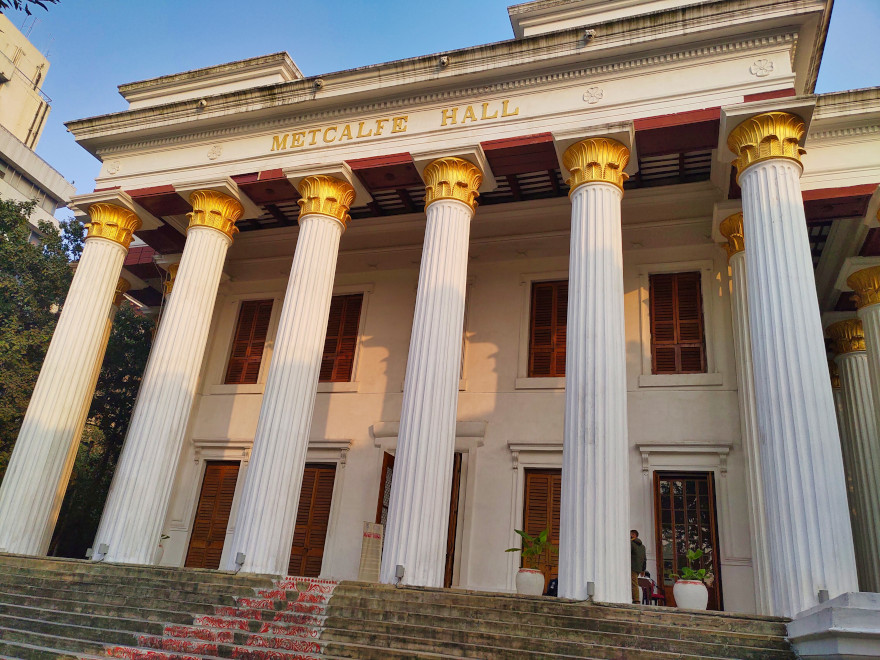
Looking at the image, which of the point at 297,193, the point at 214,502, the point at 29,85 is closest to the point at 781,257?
the point at 297,193

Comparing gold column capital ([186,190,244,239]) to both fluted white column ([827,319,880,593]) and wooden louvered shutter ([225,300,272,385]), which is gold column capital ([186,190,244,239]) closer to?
wooden louvered shutter ([225,300,272,385])

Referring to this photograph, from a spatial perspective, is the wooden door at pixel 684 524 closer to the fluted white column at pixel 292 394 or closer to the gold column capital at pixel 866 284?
the gold column capital at pixel 866 284

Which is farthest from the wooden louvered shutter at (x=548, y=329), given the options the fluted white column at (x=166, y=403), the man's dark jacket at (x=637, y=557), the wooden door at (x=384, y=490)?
the fluted white column at (x=166, y=403)

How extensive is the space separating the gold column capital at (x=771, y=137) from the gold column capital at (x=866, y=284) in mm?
4468

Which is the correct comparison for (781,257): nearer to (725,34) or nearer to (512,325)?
(725,34)

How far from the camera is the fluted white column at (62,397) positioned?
468 inches

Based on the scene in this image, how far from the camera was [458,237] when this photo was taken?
1083 cm

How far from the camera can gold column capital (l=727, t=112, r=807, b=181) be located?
951 cm

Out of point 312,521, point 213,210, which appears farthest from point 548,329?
point 213,210

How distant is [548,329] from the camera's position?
46.7 ft

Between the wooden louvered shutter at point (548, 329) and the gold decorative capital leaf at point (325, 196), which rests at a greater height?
the gold decorative capital leaf at point (325, 196)

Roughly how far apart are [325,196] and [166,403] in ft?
14.6

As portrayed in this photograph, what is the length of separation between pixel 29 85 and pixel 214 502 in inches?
1750

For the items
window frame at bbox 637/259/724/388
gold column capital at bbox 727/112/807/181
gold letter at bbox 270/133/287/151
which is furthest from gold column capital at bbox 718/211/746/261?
gold letter at bbox 270/133/287/151
